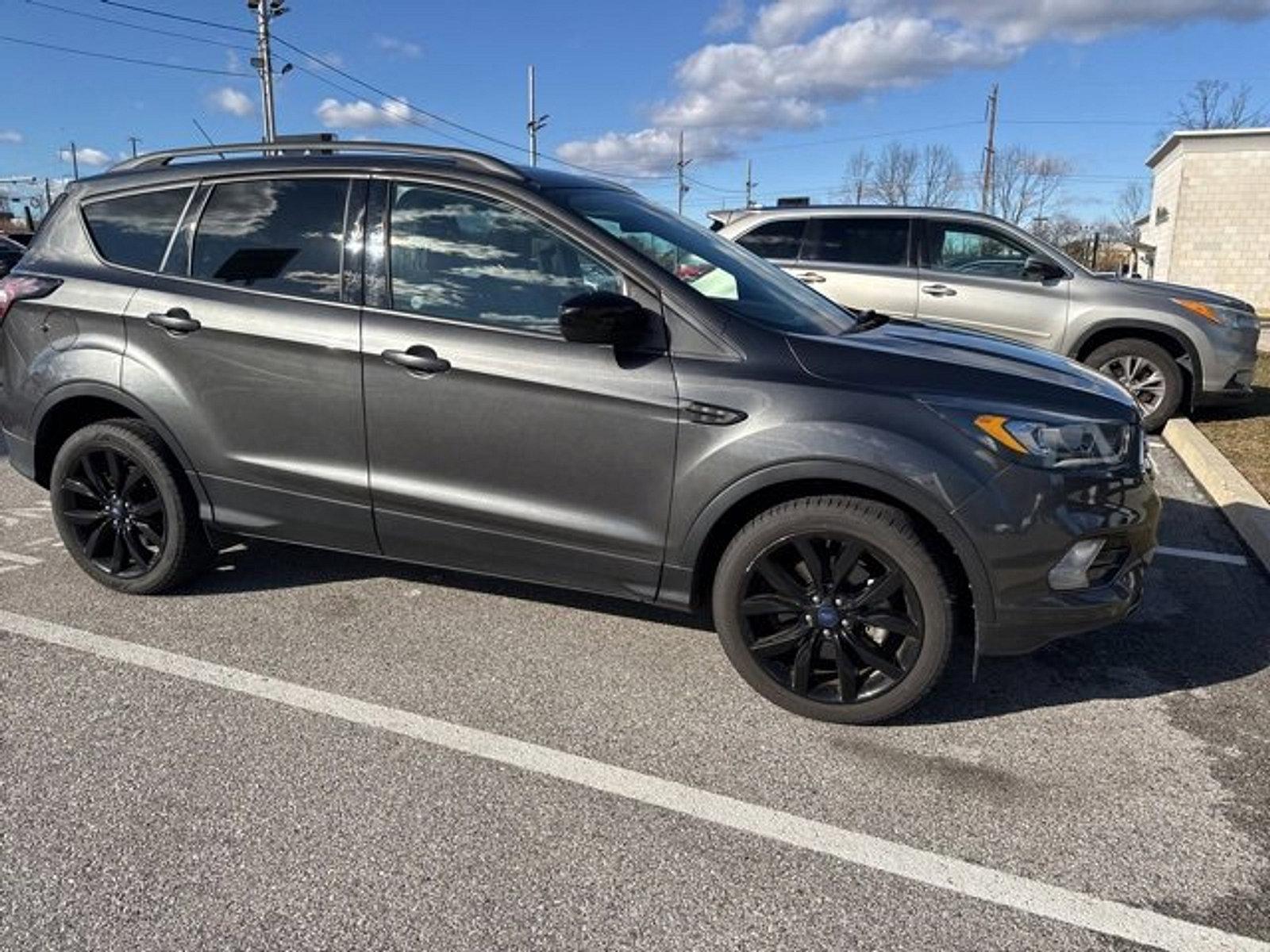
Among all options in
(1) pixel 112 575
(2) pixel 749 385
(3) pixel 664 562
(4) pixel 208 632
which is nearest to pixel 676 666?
(3) pixel 664 562

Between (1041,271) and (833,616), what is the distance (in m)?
5.61

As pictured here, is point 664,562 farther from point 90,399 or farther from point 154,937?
point 90,399

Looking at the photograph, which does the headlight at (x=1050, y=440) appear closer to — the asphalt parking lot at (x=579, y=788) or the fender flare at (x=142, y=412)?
the asphalt parking lot at (x=579, y=788)

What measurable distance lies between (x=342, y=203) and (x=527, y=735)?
213 centimetres

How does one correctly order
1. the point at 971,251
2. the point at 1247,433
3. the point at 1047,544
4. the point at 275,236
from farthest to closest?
the point at 971,251, the point at 1247,433, the point at 275,236, the point at 1047,544

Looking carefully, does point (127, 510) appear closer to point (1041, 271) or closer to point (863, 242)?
point (863, 242)

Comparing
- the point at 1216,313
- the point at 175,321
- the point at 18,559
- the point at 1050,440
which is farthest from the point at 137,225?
the point at 1216,313

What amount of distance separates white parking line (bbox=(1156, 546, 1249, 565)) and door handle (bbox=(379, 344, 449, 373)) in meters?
3.73

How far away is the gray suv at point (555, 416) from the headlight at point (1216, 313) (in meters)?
4.84

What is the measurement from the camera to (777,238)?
8.23m

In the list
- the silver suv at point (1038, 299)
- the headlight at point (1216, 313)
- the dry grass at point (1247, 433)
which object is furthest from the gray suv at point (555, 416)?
the headlight at point (1216, 313)

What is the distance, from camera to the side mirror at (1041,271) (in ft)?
24.8

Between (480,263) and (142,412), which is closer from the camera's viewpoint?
(480,263)

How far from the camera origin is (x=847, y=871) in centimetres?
244
